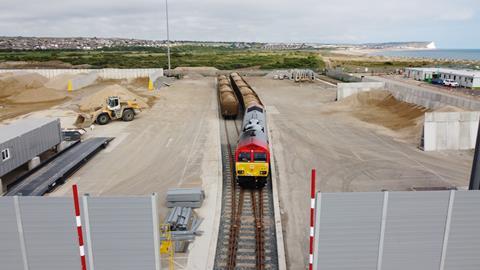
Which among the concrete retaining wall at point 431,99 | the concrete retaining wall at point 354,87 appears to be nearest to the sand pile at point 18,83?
the concrete retaining wall at point 354,87

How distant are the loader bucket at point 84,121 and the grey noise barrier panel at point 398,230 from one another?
95.3 ft

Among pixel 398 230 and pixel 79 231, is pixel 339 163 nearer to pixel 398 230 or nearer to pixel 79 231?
pixel 398 230

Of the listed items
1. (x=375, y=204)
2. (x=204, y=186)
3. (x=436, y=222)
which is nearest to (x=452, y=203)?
(x=436, y=222)

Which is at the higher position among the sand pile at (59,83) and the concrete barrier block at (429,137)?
the sand pile at (59,83)

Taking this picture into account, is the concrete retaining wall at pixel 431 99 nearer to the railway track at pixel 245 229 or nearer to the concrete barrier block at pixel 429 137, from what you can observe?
the concrete barrier block at pixel 429 137

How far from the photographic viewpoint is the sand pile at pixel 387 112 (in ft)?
99.5

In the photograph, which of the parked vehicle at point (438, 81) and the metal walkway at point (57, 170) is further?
the parked vehicle at point (438, 81)

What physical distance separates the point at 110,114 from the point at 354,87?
28444 mm

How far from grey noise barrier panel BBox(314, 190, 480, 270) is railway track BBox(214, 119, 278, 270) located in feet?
13.3

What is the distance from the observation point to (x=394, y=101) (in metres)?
39.7

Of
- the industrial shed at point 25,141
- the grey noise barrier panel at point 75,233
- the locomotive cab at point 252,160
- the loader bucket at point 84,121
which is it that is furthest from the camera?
the loader bucket at point 84,121

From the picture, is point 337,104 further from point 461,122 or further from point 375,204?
point 375,204

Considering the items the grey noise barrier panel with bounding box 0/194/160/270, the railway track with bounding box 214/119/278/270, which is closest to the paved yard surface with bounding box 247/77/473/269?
the railway track with bounding box 214/119/278/270

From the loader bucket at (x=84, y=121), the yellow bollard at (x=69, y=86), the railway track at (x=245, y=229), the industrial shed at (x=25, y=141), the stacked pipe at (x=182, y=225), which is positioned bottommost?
the railway track at (x=245, y=229)
